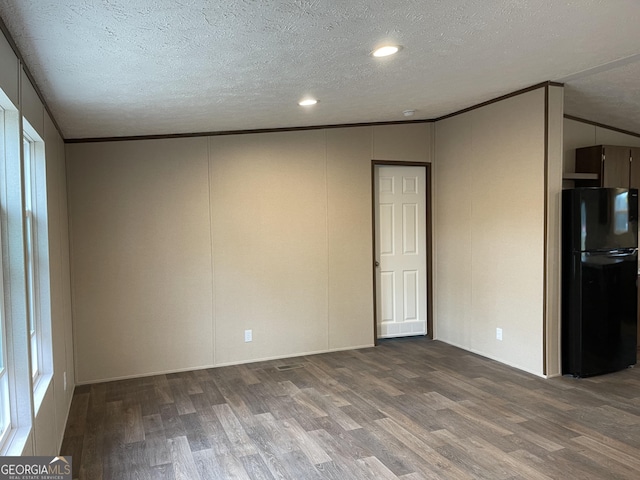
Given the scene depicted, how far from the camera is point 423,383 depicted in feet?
13.8

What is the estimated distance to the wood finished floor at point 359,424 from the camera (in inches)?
110

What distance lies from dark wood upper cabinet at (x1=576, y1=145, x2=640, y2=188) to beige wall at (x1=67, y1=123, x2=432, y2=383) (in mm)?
1679

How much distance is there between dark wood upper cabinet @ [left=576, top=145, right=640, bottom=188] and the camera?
5016mm

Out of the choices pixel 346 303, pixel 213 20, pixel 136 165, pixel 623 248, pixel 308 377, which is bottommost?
pixel 308 377

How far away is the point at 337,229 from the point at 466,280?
1.46 m

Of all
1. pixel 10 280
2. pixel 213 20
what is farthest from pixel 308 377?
pixel 213 20

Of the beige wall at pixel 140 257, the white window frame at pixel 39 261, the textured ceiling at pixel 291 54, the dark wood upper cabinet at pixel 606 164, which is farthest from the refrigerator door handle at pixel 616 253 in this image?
the white window frame at pixel 39 261

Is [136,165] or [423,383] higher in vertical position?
[136,165]

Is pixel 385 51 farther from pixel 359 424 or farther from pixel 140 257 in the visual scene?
pixel 140 257

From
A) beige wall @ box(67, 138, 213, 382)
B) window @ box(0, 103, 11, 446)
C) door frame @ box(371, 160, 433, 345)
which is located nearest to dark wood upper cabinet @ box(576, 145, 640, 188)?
door frame @ box(371, 160, 433, 345)

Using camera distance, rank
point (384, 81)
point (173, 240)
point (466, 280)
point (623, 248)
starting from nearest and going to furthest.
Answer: point (384, 81) < point (623, 248) < point (173, 240) < point (466, 280)

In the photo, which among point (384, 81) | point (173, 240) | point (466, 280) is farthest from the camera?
point (466, 280)

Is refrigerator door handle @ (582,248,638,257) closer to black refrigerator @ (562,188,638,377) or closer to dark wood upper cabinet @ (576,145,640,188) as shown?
black refrigerator @ (562,188,638,377)

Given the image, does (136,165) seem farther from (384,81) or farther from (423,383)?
(423,383)
